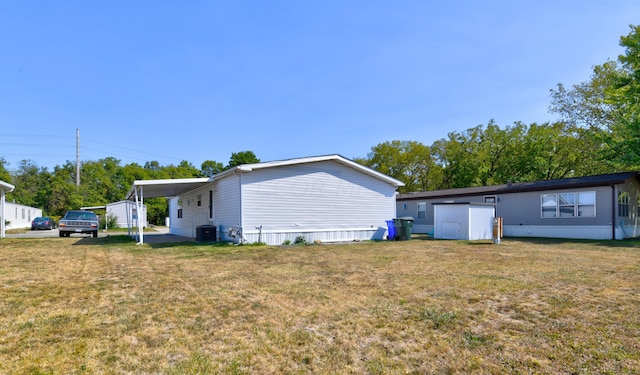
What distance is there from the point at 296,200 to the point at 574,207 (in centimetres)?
1554

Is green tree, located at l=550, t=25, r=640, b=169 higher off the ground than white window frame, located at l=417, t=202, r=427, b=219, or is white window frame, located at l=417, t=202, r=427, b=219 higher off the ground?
green tree, located at l=550, t=25, r=640, b=169

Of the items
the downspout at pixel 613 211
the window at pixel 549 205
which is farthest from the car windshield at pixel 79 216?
the downspout at pixel 613 211

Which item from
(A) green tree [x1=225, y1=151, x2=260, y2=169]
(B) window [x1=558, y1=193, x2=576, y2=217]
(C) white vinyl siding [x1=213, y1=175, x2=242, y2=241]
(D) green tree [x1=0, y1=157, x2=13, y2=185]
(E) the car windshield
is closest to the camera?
(C) white vinyl siding [x1=213, y1=175, x2=242, y2=241]

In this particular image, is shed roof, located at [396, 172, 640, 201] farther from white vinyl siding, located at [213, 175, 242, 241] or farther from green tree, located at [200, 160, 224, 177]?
green tree, located at [200, 160, 224, 177]

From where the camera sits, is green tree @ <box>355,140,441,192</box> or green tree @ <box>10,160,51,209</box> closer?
green tree @ <box>355,140,441,192</box>

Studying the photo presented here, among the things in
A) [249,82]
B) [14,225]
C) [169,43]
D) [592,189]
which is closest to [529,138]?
[592,189]

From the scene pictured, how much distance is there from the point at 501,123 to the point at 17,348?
42.2 m

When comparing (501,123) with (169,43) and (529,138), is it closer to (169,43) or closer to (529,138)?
(529,138)

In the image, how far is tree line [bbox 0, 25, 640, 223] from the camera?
2083cm

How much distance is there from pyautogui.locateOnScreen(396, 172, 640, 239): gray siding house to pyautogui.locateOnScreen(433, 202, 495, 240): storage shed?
3806mm

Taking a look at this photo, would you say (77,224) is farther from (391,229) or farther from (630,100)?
(630,100)

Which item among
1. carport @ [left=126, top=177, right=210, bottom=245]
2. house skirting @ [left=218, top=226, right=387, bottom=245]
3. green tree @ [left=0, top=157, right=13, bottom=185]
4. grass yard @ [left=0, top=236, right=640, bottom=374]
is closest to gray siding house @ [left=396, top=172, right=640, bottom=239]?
house skirting @ [left=218, top=226, right=387, bottom=245]

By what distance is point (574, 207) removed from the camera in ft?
62.3

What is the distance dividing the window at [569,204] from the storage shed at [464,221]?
157 inches
